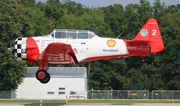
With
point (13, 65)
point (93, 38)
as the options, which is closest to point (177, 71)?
point (13, 65)

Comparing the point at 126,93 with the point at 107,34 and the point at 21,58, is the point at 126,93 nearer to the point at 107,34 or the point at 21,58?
the point at 107,34

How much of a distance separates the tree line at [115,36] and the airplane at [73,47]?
2031cm

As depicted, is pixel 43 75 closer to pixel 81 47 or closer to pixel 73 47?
pixel 73 47

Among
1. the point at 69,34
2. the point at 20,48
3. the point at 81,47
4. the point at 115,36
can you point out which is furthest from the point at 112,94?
the point at 20,48

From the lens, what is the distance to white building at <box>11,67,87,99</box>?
5306cm

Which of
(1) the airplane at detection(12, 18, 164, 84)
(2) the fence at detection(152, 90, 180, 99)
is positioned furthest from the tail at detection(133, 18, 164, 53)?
(2) the fence at detection(152, 90, 180, 99)

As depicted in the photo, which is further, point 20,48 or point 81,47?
point 81,47

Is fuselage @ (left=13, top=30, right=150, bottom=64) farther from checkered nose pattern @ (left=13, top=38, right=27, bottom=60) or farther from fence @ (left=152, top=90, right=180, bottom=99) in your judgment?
fence @ (left=152, top=90, right=180, bottom=99)

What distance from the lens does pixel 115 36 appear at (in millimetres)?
66938

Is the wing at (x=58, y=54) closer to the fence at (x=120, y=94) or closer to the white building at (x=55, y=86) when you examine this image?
the fence at (x=120, y=94)

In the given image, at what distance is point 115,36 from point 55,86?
50.5 ft

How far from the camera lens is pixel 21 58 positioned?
32.3 m

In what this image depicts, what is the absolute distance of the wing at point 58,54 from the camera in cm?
3111

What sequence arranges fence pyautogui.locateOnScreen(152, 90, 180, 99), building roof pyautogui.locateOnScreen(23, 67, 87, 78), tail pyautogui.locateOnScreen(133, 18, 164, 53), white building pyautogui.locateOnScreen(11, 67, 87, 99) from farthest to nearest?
building roof pyautogui.locateOnScreen(23, 67, 87, 78) < white building pyautogui.locateOnScreen(11, 67, 87, 99) < fence pyautogui.locateOnScreen(152, 90, 180, 99) < tail pyautogui.locateOnScreen(133, 18, 164, 53)
